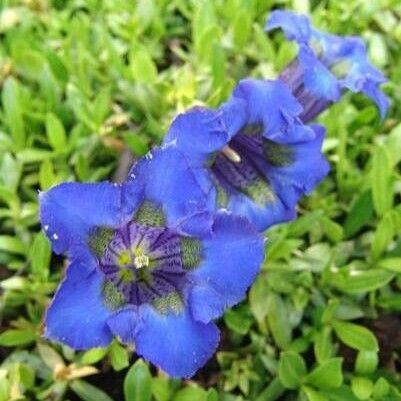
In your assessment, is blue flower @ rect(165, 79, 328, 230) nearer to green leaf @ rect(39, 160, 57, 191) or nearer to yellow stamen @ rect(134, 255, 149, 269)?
yellow stamen @ rect(134, 255, 149, 269)

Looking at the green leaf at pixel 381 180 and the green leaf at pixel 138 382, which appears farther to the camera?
the green leaf at pixel 381 180

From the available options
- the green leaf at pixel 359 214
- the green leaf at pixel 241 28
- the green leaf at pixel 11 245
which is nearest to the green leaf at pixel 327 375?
the green leaf at pixel 359 214

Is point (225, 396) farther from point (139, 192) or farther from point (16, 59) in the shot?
point (16, 59)

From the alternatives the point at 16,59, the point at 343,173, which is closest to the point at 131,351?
the point at 343,173

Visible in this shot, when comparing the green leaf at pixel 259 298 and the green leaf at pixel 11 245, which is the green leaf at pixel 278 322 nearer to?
the green leaf at pixel 259 298

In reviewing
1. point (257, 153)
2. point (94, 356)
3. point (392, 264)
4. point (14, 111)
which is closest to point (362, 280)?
point (392, 264)

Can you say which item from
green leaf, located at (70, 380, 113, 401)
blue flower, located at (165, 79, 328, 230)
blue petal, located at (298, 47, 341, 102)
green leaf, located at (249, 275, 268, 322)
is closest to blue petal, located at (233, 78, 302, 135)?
blue flower, located at (165, 79, 328, 230)
